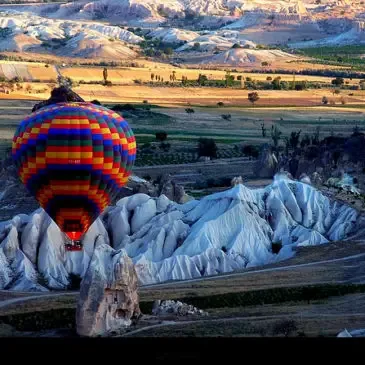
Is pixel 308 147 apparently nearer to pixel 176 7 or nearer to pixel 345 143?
pixel 345 143

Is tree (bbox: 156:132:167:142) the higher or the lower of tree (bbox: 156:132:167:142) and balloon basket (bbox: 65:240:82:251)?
the lower

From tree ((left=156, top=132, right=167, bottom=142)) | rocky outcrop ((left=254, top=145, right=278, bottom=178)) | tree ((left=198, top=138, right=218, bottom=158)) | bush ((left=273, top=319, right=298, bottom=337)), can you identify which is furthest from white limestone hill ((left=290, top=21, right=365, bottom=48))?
bush ((left=273, top=319, right=298, bottom=337))

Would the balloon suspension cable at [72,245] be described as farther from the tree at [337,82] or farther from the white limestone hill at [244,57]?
the white limestone hill at [244,57]

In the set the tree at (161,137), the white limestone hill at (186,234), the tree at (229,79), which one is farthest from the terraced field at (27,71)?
the white limestone hill at (186,234)

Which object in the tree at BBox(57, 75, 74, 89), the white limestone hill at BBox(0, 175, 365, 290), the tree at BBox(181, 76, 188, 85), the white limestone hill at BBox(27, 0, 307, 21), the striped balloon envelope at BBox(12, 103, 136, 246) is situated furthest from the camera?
the white limestone hill at BBox(27, 0, 307, 21)

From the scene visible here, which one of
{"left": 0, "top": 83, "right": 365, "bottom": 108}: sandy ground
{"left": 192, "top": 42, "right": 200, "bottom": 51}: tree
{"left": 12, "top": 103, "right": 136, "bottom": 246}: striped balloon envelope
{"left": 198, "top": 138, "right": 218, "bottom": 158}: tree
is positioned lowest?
{"left": 192, "top": 42, "right": 200, "bottom": 51}: tree

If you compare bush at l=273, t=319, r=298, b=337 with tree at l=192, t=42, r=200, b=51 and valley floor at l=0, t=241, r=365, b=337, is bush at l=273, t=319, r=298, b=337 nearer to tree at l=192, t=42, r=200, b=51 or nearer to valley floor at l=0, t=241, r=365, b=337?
valley floor at l=0, t=241, r=365, b=337

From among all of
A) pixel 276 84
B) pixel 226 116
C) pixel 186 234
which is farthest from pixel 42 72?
pixel 186 234
